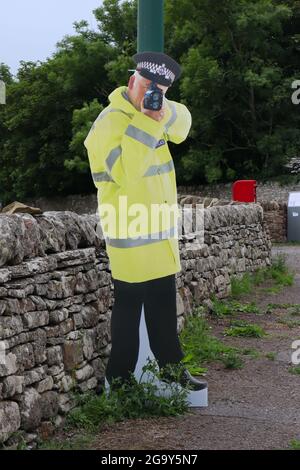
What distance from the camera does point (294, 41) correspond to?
3256cm

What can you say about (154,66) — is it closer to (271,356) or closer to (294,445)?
(294,445)

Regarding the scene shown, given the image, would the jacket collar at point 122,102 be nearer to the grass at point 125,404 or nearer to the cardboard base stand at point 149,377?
the cardboard base stand at point 149,377

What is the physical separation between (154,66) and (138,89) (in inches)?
7.4

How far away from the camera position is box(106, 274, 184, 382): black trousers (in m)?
5.29

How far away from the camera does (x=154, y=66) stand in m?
5.19

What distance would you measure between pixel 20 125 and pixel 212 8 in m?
14.0

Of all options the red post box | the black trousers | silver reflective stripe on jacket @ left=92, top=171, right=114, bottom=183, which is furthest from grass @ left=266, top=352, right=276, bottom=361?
the red post box

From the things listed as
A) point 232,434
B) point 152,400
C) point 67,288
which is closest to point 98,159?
point 67,288

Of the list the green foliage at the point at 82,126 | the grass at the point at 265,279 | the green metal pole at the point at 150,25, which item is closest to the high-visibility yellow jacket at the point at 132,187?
the green metal pole at the point at 150,25

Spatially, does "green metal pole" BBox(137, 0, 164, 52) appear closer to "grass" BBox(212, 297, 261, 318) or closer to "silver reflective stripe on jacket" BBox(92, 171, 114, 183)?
"silver reflective stripe on jacket" BBox(92, 171, 114, 183)

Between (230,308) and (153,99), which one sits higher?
(153,99)

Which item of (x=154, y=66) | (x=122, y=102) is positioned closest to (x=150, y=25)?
(x=154, y=66)

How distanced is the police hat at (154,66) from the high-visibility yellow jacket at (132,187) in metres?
0.23
